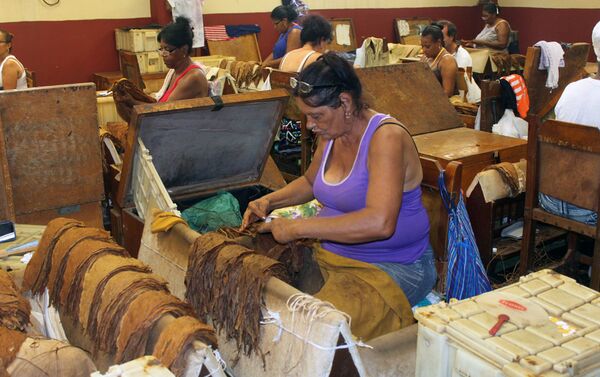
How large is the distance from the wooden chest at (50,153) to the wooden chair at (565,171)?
2.50 meters

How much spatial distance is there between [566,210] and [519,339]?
6.87 feet

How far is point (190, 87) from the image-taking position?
174 inches

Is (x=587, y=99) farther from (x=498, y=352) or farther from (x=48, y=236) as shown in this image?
(x=48, y=236)

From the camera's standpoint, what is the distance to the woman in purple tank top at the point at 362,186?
7.78 ft

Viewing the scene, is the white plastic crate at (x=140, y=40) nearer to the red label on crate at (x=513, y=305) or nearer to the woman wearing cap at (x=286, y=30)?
the woman wearing cap at (x=286, y=30)

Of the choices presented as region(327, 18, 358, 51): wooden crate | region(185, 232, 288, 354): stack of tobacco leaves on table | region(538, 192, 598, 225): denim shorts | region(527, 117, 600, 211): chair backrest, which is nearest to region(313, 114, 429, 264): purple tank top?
region(185, 232, 288, 354): stack of tobacco leaves on table

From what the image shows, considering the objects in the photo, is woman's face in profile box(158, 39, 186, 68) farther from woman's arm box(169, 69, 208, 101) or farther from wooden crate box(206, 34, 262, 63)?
wooden crate box(206, 34, 262, 63)

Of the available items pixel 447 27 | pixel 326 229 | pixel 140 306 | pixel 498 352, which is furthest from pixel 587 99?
pixel 447 27

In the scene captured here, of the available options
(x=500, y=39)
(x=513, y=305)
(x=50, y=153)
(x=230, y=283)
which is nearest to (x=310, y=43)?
(x=50, y=153)

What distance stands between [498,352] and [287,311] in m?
0.66

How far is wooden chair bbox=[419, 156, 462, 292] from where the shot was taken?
9.18 ft

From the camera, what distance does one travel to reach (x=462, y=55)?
6.81 meters

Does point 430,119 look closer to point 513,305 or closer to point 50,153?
point 50,153

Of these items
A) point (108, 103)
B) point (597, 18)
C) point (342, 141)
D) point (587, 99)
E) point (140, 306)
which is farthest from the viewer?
point (597, 18)
